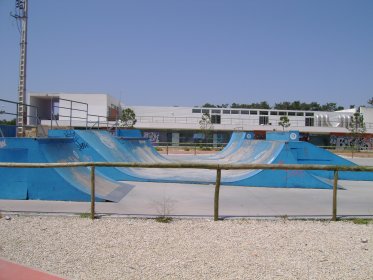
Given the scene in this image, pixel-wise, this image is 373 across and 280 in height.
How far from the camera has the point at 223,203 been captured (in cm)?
847

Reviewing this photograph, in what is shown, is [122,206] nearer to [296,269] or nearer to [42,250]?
[42,250]

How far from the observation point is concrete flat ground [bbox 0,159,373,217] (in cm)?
731

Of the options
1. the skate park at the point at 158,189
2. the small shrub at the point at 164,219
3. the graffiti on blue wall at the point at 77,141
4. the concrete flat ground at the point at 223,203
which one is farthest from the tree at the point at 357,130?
the small shrub at the point at 164,219

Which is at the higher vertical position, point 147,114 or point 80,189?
point 147,114

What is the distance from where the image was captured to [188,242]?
538 centimetres

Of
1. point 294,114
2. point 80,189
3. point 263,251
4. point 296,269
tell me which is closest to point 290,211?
point 263,251

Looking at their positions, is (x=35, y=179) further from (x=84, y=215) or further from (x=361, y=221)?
(x=361, y=221)

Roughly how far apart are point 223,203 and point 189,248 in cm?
344

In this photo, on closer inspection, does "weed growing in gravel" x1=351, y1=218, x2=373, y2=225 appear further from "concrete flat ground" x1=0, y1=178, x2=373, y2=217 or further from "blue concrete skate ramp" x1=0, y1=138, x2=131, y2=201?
"blue concrete skate ramp" x1=0, y1=138, x2=131, y2=201

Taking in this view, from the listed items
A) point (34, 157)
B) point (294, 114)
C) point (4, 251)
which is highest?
point (294, 114)

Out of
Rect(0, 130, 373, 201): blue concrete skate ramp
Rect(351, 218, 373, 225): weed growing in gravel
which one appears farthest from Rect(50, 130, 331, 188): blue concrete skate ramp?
Rect(351, 218, 373, 225): weed growing in gravel

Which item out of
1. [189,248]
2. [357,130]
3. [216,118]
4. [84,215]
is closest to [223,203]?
[84,215]

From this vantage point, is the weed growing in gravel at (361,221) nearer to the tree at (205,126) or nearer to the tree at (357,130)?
the tree at (205,126)

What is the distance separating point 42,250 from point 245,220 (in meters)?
3.46
